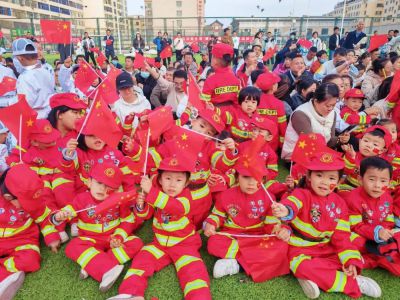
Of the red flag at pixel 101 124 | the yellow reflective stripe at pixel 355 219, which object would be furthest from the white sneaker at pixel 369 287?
the red flag at pixel 101 124

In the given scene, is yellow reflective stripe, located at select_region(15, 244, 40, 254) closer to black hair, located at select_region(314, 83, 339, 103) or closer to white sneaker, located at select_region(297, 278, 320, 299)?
white sneaker, located at select_region(297, 278, 320, 299)

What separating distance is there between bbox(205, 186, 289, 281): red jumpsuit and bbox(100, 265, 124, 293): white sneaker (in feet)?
2.88

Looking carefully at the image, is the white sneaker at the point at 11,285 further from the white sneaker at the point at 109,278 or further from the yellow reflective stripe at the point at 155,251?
the yellow reflective stripe at the point at 155,251

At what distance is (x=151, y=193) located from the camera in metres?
2.82

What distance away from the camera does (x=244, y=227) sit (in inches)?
125

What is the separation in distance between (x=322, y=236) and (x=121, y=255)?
6.24ft

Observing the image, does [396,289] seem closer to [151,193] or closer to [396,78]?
[151,193]

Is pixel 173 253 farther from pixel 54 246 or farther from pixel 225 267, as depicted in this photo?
pixel 54 246

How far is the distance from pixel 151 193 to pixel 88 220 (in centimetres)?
83

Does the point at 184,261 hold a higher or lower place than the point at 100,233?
lower

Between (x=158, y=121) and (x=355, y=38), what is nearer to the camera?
(x=158, y=121)

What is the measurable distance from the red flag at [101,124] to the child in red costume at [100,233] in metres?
0.41

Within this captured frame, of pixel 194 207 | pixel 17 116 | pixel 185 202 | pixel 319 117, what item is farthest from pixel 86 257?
pixel 319 117

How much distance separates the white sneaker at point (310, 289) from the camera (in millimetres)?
2693
